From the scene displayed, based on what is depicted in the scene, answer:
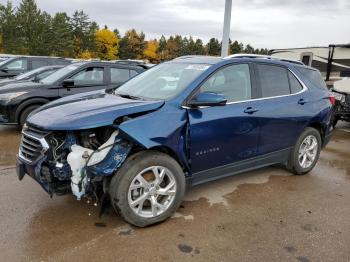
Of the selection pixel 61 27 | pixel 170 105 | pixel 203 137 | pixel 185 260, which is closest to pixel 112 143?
pixel 170 105

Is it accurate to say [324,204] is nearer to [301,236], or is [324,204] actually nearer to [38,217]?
[301,236]

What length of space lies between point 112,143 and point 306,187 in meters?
3.05

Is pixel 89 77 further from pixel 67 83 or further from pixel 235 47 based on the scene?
pixel 235 47

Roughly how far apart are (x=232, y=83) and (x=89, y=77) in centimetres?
482

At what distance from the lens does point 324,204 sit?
448 centimetres

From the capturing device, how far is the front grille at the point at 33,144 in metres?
3.41

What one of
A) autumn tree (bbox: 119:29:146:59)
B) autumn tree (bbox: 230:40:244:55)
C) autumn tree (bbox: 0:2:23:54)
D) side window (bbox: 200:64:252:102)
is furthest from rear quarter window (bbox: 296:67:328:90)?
autumn tree (bbox: 230:40:244:55)

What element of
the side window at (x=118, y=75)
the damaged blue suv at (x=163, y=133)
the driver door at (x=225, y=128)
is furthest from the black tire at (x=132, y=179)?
the side window at (x=118, y=75)

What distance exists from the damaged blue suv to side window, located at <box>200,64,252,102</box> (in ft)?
0.04

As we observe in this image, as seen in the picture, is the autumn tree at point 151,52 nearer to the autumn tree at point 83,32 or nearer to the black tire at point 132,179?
the autumn tree at point 83,32

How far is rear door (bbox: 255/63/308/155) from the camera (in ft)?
15.2

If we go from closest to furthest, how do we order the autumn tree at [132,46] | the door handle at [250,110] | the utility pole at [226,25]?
the door handle at [250,110] → the utility pole at [226,25] → the autumn tree at [132,46]

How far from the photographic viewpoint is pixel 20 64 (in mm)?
13406

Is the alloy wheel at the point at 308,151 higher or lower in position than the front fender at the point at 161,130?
lower
